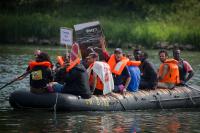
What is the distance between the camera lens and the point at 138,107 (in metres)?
22.0

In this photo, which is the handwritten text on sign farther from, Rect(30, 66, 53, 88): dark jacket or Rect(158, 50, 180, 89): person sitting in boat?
Rect(158, 50, 180, 89): person sitting in boat

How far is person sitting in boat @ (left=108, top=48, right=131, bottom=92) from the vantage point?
2185 cm

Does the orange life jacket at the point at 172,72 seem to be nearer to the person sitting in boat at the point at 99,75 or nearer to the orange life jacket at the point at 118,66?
the orange life jacket at the point at 118,66

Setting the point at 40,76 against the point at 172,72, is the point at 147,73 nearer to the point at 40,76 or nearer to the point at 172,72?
the point at 172,72

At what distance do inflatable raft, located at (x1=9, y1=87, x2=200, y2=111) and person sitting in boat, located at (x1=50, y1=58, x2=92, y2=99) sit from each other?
21 cm

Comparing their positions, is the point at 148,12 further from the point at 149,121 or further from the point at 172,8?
the point at 149,121

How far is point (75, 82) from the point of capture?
20.7 metres

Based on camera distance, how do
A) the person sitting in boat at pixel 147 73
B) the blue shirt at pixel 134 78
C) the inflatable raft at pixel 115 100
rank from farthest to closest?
the person sitting in boat at pixel 147 73, the blue shirt at pixel 134 78, the inflatable raft at pixel 115 100

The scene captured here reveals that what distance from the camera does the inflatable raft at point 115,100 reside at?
20.4 meters

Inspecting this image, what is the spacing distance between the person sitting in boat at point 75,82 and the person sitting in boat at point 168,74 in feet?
10.3

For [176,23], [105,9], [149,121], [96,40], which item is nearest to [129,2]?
[105,9]

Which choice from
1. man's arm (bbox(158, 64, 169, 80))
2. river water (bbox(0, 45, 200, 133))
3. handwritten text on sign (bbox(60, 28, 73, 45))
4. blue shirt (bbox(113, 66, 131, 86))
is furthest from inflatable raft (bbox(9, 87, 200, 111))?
handwritten text on sign (bbox(60, 28, 73, 45))

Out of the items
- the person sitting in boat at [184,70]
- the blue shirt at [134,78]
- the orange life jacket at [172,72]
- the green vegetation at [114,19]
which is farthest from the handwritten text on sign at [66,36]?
the green vegetation at [114,19]

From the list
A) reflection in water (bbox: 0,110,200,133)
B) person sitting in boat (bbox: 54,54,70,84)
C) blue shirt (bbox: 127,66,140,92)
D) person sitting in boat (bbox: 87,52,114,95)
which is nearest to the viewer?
reflection in water (bbox: 0,110,200,133)
